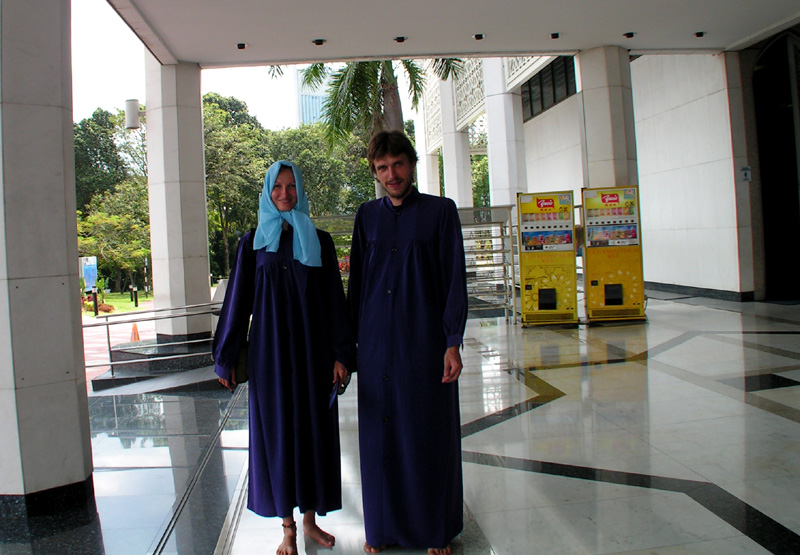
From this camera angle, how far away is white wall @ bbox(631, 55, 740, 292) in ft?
34.6

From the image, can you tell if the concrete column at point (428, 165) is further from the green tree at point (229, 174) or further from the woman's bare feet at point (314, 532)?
the woman's bare feet at point (314, 532)

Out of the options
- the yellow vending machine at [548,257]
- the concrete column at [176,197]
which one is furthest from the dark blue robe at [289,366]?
the yellow vending machine at [548,257]

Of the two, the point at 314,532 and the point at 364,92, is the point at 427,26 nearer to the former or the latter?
the point at 364,92

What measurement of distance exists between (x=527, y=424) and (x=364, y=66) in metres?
10.5

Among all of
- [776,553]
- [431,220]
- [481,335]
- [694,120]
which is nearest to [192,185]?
[481,335]

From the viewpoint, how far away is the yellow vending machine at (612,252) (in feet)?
29.2

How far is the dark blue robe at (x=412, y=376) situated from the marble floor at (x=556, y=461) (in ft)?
0.91

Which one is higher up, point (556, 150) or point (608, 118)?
point (556, 150)

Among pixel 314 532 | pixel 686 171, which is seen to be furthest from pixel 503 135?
pixel 314 532

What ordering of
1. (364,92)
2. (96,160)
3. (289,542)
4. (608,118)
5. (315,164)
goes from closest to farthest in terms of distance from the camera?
1. (289,542)
2. (608,118)
3. (364,92)
4. (96,160)
5. (315,164)

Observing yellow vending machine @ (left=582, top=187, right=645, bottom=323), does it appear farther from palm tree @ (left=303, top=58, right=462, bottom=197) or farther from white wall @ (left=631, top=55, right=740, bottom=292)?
palm tree @ (left=303, top=58, right=462, bottom=197)

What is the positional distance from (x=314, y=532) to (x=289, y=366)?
0.76m

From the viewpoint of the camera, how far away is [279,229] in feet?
8.32

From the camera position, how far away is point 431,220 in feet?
8.11
